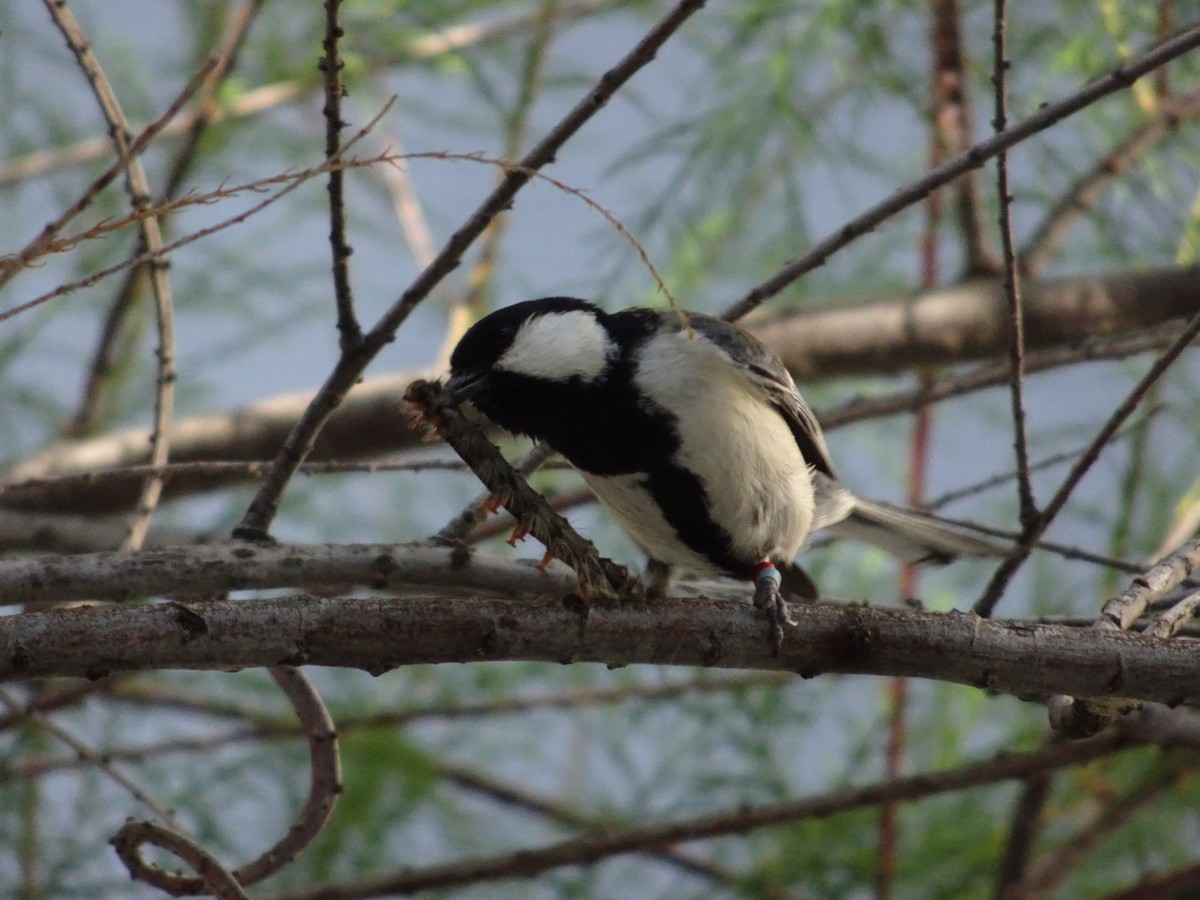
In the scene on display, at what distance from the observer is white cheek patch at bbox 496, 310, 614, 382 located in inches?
59.9

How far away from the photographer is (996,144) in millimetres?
1155

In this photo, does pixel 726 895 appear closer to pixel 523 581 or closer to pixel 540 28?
pixel 523 581

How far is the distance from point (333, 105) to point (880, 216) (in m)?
0.55

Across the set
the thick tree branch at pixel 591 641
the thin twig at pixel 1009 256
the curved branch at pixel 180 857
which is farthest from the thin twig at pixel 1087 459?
the curved branch at pixel 180 857

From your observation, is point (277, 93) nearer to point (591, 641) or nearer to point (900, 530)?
point (900, 530)

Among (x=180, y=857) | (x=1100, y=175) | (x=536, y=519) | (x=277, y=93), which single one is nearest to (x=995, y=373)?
(x=1100, y=175)

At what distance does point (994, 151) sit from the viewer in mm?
1159

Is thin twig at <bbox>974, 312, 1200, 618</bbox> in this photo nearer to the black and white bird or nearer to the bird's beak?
the black and white bird

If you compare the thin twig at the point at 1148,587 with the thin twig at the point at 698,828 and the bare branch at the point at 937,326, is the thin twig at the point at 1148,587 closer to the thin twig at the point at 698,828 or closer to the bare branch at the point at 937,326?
the thin twig at the point at 698,828

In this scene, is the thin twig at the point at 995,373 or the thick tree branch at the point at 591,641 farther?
the thin twig at the point at 995,373

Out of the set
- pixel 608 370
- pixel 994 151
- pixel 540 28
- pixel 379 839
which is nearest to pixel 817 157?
pixel 540 28

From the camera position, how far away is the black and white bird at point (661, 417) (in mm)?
1536

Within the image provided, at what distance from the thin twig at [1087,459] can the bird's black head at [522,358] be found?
0.53 m

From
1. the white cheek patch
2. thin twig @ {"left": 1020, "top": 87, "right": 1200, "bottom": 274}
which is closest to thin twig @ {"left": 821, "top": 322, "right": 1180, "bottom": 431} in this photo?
the white cheek patch
